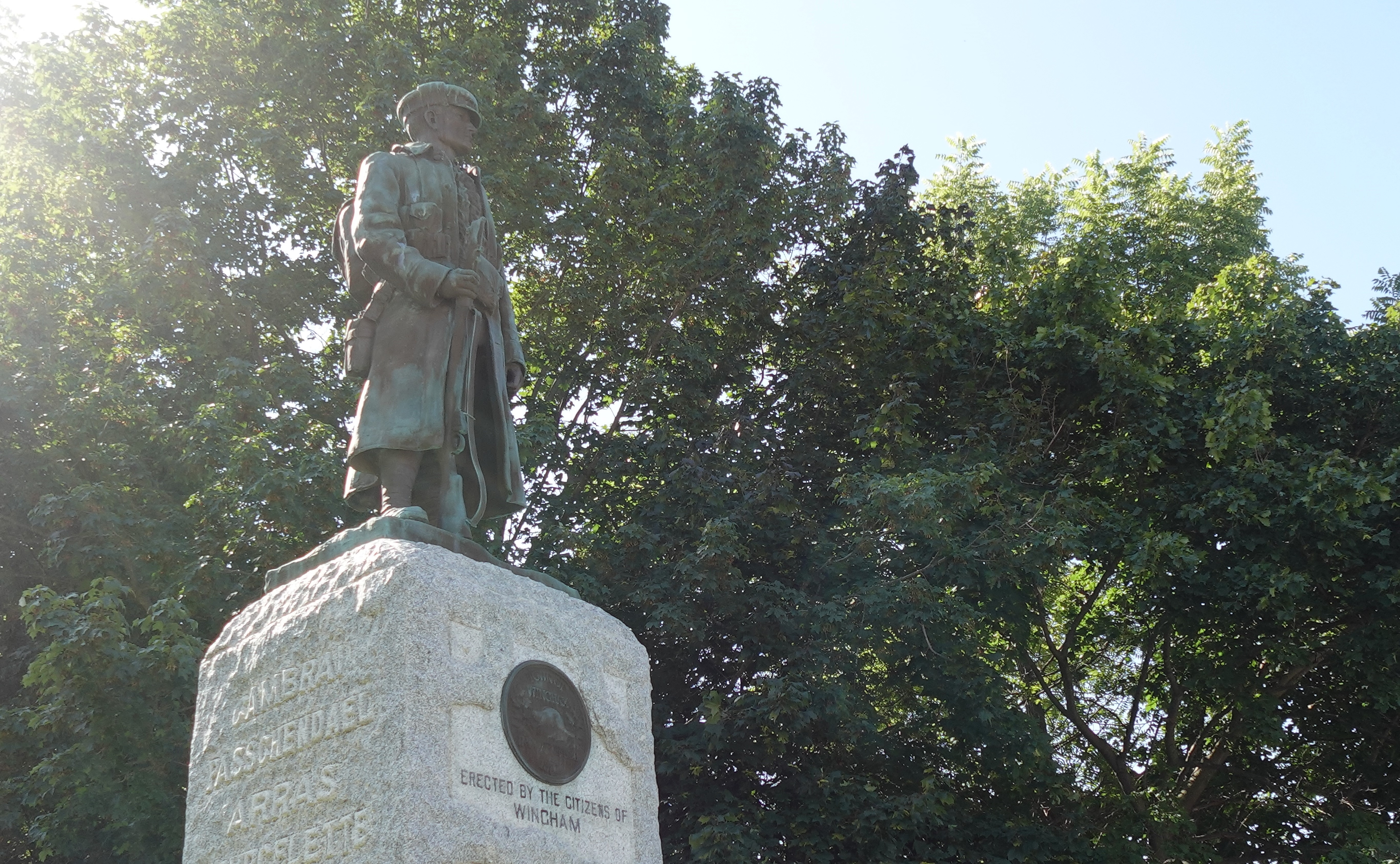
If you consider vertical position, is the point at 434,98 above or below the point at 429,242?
above

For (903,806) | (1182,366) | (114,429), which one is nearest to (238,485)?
(114,429)

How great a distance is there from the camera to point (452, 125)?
6031 millimetres

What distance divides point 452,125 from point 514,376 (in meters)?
1.19

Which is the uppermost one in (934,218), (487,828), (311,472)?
(934,218)

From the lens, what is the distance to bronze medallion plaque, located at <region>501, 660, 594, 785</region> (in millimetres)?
4551

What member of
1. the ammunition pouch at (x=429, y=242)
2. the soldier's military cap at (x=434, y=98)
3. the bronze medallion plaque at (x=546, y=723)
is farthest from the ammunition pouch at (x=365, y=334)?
the bronze medallion plaque at (x=546, y=723)

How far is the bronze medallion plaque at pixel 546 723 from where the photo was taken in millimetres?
4551

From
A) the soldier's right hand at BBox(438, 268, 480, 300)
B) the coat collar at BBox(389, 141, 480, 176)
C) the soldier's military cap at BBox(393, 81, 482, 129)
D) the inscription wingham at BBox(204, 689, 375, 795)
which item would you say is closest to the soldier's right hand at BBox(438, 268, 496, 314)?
the soldier's right hand at BBox(438, 268, 480, 300)

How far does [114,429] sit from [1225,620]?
34.1 ft

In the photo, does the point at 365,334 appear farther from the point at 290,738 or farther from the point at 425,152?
the point at 290,738

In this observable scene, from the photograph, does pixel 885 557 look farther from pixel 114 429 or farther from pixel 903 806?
pixel 114 429

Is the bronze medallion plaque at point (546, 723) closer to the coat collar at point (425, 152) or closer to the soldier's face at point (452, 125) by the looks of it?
the coat collar at point (425, 152)

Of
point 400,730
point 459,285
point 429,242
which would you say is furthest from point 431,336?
point 400,730

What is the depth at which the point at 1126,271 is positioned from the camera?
1609cm
